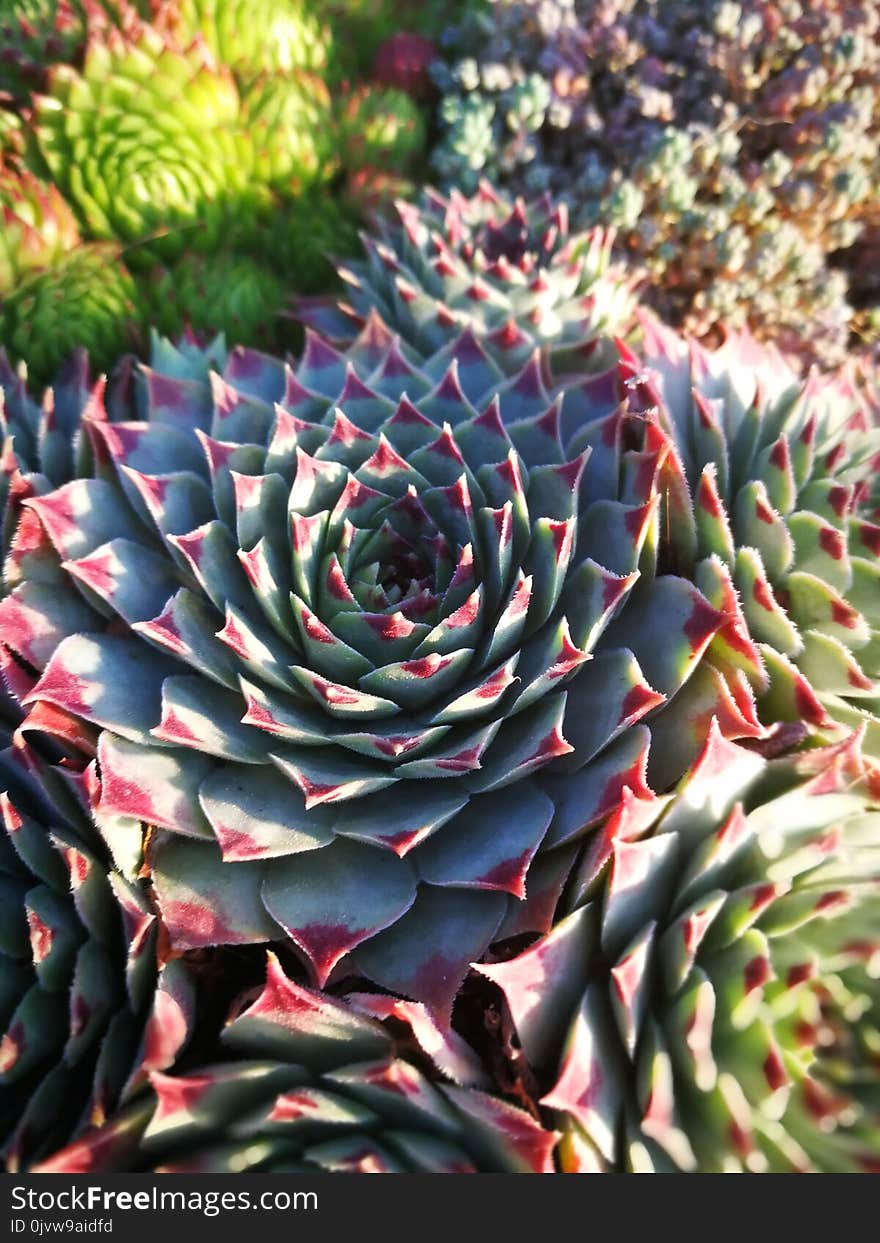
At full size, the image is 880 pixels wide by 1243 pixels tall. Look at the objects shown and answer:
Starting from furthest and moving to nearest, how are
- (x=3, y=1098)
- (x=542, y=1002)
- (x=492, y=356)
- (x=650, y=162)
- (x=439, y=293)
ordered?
(x=650, y=162) < (x=439, y=293) < (x=492, y=356) < (x=3, y=1098) < (x=542, y=1002)

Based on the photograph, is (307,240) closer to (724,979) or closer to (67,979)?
(67,979)

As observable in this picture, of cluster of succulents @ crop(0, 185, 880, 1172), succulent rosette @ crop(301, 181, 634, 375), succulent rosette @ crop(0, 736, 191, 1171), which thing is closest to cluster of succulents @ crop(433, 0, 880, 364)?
succulent rosette @ crop(301, 181, 634, 375)

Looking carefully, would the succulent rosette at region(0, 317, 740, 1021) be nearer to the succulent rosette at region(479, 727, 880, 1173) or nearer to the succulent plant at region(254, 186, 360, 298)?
the succulent rosette at region(479, 727, 880, 1173)

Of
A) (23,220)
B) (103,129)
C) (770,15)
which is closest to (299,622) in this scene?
(23,220)

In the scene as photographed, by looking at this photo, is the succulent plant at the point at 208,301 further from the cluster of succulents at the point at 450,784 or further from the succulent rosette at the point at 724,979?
the succulent rosette at the point at 724,979

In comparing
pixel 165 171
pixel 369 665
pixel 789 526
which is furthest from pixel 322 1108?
pixel 165 171

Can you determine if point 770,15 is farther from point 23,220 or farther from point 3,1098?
point 3,1098

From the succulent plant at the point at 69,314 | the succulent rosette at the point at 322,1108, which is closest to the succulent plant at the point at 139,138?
the succulent plant at the point at 69,314
